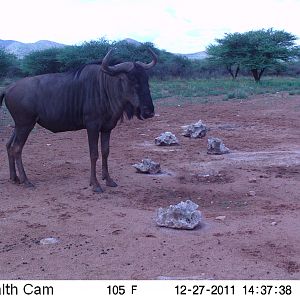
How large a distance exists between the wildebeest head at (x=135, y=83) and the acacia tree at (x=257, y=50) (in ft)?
87.5

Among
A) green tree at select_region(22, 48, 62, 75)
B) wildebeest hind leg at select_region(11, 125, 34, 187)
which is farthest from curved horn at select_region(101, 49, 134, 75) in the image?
green tree at select_region(22, 48, 62, 75)

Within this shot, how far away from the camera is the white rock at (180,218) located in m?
5.42

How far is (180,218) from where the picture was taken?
5.47m

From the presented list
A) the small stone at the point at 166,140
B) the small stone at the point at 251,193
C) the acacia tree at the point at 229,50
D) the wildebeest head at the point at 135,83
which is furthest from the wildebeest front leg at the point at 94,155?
the acacia tree at the point at 229,50

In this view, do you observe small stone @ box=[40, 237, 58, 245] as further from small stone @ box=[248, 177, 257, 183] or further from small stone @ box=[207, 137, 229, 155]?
small stone @ box=[207, 137, 229, 155]

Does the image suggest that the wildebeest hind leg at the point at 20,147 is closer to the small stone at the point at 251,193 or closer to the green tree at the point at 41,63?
the small stone at the point at 251,193

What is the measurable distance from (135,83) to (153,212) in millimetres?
1733

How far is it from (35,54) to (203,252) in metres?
37.6

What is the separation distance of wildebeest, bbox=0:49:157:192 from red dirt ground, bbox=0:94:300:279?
677 millimetres

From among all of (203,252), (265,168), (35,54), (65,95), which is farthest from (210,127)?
(35,54)

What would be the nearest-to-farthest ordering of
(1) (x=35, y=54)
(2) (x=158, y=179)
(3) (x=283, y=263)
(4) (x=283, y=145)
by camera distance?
(3) (x=283, y=263) → (2) (x=158, y=179) → (4) (x=283, y=145) → (1) (x=35, y=54)

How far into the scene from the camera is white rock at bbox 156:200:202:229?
542 centimetres

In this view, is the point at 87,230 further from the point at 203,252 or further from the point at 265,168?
the point at 265,168

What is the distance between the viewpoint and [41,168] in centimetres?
852
